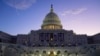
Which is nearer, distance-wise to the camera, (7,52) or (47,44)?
(7,52)

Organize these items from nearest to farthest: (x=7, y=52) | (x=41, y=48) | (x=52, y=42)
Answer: (x=7, y=52) → (x=41, y=48) → (x=52, y=42)

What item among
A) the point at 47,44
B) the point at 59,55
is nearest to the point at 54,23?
the point at 47,44

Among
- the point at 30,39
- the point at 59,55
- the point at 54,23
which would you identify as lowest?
the point at 59,55

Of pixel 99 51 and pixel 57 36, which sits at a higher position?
pixel 57 36

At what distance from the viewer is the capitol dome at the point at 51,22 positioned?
108 meters

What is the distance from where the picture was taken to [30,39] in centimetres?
9700

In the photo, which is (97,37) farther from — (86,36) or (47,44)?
(47,44)

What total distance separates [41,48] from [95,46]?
2187 cm

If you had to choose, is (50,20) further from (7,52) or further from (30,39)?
(7,52)

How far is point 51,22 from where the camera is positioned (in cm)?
10819

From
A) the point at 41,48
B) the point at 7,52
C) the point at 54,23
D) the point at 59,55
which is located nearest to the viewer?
the point at 7,52

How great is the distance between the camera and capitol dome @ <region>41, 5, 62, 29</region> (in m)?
108

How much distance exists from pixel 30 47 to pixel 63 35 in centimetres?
1749

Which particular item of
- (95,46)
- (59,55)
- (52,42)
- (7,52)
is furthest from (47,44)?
(7,52)
